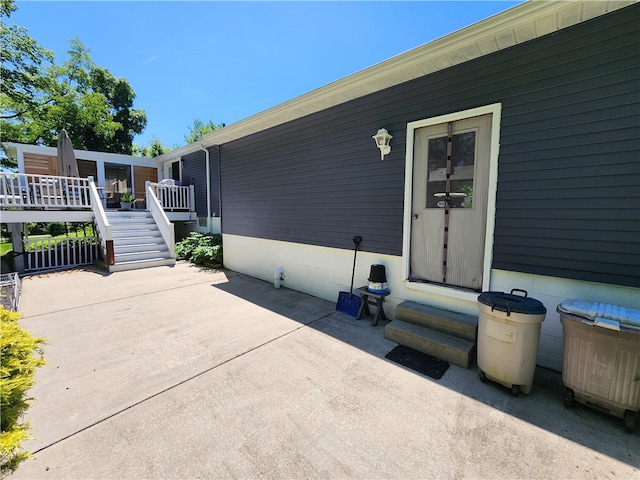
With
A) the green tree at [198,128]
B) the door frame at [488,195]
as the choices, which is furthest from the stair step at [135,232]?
the green tree at [198,128]

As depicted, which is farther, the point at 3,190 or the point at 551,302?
the point at 3,190

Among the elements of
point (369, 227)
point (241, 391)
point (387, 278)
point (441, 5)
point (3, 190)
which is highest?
point (441, 5)

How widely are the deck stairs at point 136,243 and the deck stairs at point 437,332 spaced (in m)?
7.01

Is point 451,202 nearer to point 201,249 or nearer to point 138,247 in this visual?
point 201,249

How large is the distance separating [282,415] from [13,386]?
1.59m

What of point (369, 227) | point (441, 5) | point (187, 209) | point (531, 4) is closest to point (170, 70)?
point (187, 209)

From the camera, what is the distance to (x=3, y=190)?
6.45 metres

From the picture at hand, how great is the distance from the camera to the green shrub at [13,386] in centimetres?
122

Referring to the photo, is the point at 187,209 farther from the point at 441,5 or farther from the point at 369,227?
the point at 441,5

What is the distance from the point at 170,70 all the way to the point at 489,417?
51.9 ft

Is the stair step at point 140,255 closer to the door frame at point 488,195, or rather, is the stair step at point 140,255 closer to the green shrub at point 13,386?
the green shrub at point 13,386

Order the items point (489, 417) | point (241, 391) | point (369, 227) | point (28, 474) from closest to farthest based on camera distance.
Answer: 1. point (28, 474)
2. point (489, 417)
3. point (241, 391)
4. point (369, 227)

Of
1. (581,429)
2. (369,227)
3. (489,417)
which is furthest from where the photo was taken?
(369,227)

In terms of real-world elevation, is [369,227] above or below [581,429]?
above
